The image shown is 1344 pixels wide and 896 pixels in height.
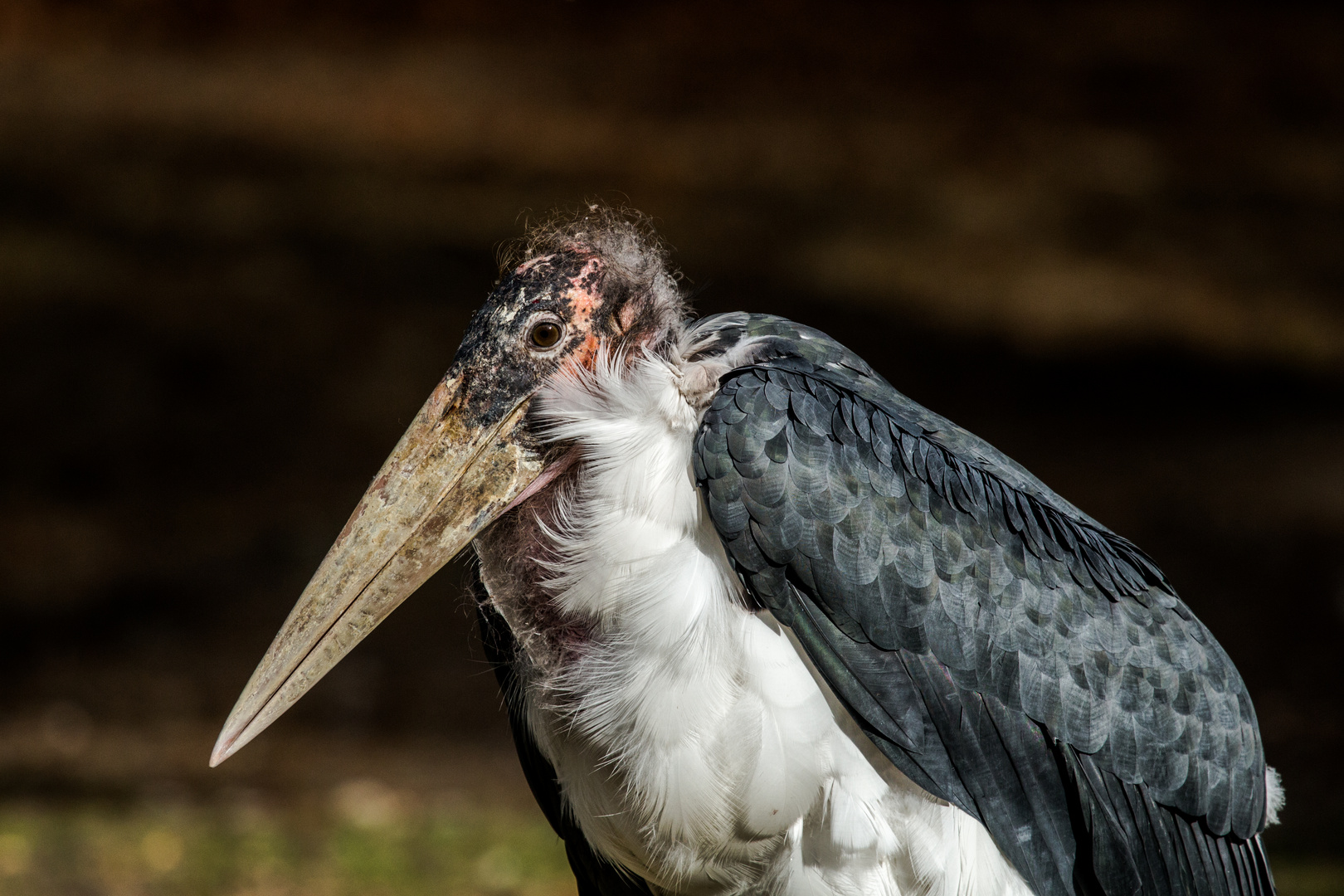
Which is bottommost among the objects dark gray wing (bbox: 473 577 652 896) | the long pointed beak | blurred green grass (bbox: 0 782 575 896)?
blurred green grass (bbox: 0 782 575 896)

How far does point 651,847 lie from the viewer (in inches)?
93.0

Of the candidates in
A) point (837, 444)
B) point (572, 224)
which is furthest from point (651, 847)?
point (572, 224)

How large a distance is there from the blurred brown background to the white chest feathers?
16.4 feet

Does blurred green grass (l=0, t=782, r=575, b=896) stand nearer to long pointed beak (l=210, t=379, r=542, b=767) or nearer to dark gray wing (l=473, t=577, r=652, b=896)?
dark gray wing (l=473, t=577, r=652, b=896)

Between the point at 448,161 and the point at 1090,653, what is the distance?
24.9 feet

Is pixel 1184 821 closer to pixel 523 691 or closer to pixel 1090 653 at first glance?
pixel 1090 653

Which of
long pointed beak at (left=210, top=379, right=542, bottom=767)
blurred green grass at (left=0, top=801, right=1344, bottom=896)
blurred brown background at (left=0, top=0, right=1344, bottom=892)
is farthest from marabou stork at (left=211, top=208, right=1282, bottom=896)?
blurred brown background at (left=0, top=0, right=1344, bottom=892)

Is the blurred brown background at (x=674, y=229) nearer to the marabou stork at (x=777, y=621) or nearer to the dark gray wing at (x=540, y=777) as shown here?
the dark gray wing at (x=540, y=777)

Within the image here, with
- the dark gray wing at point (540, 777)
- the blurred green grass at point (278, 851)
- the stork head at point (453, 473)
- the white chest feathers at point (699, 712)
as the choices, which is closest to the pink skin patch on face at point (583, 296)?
the stork head at point (453, 473)

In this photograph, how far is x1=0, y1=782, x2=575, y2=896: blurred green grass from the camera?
501cm

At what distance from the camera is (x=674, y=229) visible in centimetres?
931

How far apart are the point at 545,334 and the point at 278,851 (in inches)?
139

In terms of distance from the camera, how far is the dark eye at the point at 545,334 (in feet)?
7.94

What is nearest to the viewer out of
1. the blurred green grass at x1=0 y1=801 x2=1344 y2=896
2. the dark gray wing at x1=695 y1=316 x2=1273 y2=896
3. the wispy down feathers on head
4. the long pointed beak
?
the dark gray wing at x1=695 y1=316 x2=1273 y2=896
